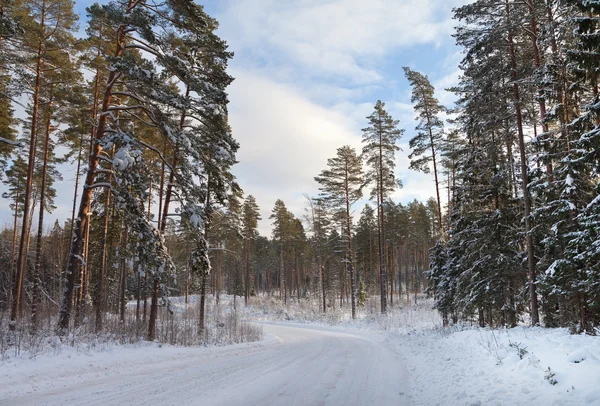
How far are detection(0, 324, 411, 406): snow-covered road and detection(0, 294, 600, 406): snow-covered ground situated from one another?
0.02 m

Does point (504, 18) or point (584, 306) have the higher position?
point (504, 18)

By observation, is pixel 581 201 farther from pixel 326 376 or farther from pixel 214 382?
pixel 214 382

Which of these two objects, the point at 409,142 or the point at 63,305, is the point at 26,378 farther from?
the point at 409,142

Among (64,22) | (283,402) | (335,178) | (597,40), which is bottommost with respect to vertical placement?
(283,402)

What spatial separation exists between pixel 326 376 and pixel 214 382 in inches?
101

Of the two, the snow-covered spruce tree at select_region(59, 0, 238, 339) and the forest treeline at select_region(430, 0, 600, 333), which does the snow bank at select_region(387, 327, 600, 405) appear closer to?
the forest treeline at select_region(430, 0, 600, 333)

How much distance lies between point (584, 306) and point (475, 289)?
4993 mm

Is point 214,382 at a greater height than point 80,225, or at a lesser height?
lesser

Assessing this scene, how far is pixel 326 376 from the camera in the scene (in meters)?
7.98

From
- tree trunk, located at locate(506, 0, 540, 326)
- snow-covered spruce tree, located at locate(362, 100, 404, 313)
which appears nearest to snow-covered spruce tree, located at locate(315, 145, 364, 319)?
snow-covered spruce tree, located at locate(362, 100, 404, 313)

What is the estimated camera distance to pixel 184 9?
11.1 metres

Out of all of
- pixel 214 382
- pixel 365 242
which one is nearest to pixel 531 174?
pixel 214 382

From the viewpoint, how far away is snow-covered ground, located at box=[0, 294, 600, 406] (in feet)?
18.1

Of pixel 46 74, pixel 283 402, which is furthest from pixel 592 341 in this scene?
pixel 46 74
